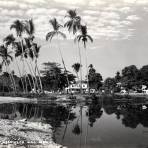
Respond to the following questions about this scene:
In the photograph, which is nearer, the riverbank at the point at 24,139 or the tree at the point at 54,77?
the riverbank at the point at 24,139

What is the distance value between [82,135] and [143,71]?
347 feet

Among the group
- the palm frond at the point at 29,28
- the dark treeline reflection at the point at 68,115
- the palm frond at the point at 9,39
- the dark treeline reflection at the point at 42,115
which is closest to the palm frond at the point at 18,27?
the palm frond at the point at 29,28

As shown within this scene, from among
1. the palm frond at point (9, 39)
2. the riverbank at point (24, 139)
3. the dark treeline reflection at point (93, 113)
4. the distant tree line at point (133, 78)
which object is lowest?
the dark treeline reflection at point (93, 113)

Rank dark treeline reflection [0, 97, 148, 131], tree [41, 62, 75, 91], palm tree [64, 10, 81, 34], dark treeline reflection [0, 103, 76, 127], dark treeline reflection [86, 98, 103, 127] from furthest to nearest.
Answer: tree [41, 62, 75, 91] → palm tree [64, 10, 81, 34] → dark treeline reflection [86, 98, 103, 127] → dark treeline reflection [0, 103, 76, 127] → dark treeline reflection [0, 97, 148, 131]

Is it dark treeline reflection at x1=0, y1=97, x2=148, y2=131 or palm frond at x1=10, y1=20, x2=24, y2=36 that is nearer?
dark treeline reflection at x1=0, y1=97, x2=148, y2=131

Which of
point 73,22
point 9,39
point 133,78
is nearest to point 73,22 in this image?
point 73,22

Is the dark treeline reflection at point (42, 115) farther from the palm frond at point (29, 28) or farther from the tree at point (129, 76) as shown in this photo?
the tree at point (129, 76)

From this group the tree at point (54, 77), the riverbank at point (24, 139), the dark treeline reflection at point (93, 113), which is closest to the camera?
the riverbank at point (24, 139)

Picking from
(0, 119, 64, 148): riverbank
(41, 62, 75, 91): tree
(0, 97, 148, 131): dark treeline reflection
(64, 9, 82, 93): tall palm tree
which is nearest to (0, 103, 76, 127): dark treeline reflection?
(0, 97, 148, 131): dark treeline reflection

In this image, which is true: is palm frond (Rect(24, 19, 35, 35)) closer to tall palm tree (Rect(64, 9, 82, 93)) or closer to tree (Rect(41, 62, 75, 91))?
tall palm tree (Rect(64, 9, 82, 93))

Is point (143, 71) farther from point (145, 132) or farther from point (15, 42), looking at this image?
point (145, 132)

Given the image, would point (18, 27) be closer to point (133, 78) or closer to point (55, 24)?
point (55, 24)

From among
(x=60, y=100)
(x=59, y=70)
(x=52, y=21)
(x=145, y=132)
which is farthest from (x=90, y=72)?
(x=145, y=132)

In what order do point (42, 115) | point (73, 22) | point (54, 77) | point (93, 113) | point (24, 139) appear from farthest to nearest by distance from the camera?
1. point (54, 77)
2. point (73, 22)
3. point (93, 113)
4. point (42, 115)
5. point (24, 139)
